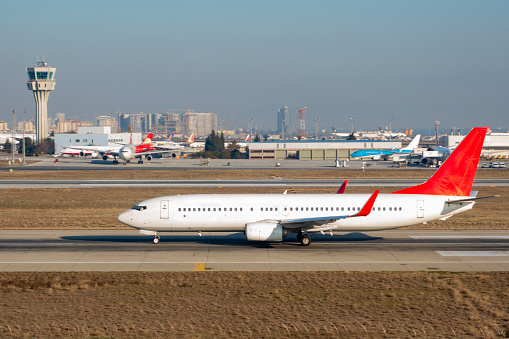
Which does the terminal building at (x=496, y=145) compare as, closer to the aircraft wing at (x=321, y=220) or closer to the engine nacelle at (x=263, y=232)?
the aircraft wing at (x=321, y=220)

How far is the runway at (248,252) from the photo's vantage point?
98.9 ft

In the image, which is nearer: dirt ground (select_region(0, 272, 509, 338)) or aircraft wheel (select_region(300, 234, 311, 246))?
dirt ground (select_region(0, 272, 509, 338))

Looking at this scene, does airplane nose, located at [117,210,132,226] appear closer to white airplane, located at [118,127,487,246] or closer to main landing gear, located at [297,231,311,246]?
white airplane, located at [118,127,487,246]

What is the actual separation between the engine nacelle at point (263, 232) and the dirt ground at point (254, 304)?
5861 millimetres

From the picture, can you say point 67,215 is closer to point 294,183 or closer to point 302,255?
point 302,255

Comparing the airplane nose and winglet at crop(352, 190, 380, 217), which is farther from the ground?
winglet at crop(352, 190, 380, 217)

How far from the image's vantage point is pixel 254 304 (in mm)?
23297

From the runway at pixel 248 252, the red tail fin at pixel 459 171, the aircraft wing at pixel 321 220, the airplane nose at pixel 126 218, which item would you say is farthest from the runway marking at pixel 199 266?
the red tail fin at pixel 459 171

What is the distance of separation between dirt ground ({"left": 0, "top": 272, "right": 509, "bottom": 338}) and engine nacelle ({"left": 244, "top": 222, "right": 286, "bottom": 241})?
231 inches

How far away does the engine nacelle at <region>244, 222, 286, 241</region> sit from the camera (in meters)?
34.2

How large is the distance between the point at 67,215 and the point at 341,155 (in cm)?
11247

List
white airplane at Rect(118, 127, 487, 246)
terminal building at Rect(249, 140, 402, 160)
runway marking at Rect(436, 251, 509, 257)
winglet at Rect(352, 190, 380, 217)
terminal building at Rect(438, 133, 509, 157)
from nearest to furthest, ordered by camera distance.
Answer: runway marking at Rect(436, 251, 509, 257) → winglet at Rect(352, 190, 380, 217) → white airplane at Rect(118, 127, 487, 246) → terminal building at Rect(249, 140, 402, 160) → terminal building at Rect(438, 133, 509, 157)

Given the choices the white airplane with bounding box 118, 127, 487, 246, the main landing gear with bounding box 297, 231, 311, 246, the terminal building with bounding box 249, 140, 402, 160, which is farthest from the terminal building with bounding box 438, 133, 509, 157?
the main landing gear with bounding box 297, 231, 311, 246

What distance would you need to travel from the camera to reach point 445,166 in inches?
1468
